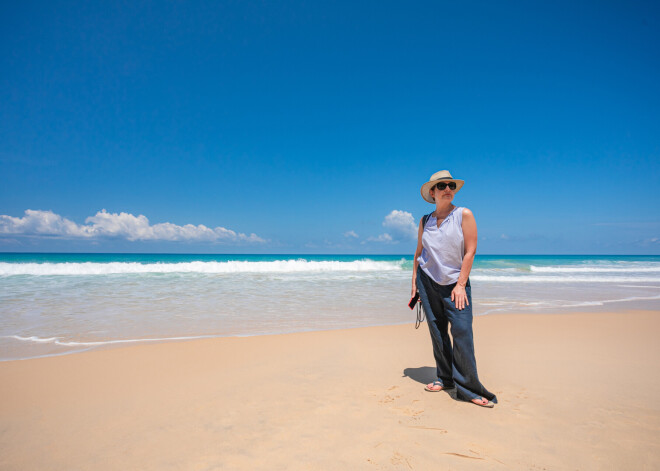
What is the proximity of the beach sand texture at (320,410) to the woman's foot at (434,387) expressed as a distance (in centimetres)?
9

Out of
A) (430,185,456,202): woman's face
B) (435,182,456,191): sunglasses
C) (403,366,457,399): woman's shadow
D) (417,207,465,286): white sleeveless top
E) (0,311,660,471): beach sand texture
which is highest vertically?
(435,182,456,191): sunglasses

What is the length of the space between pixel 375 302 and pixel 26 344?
771cm

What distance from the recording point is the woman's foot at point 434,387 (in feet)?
11.2

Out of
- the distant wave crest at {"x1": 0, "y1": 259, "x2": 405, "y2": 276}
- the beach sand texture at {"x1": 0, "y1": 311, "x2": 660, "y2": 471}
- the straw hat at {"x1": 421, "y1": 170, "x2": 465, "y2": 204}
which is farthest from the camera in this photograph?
the distant wave crest at {"x1": 0, "y1": 259, "x2": 405, "y2": 276}

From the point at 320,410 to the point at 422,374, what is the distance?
1558 millimetres

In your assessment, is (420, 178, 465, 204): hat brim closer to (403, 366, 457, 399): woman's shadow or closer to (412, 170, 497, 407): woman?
(412, 170, 497, 407): woman

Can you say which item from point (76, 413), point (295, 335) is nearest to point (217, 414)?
point (76, 413)

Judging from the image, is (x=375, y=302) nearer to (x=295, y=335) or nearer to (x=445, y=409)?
(x=295, y=335)

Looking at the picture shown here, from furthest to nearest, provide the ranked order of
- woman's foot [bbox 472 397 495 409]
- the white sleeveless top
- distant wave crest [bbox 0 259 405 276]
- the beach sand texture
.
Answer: distant wave crest [bbox 0 259 405 276]
the white sleeveless top
woman's foot [bbox 472 397 495 409]
the beach sand texture

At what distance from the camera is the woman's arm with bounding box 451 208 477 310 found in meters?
3.13

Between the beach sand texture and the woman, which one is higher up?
the woman

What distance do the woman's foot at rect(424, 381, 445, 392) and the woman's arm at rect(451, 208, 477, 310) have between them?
3.04ft

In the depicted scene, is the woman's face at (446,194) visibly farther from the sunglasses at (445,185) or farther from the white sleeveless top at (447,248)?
the white sleeveless top at (447,248)

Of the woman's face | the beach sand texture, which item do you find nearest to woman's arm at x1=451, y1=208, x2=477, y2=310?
the woman's face
